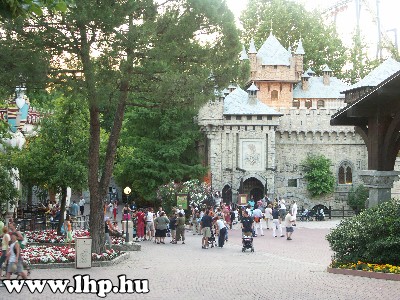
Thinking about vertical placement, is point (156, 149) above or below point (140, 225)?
above

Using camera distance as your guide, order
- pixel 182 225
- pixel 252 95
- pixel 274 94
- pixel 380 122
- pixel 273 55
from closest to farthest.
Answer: pixel 380 122 < pixel 182 225 < pixel 252 95 < pixel 274 94 < pixel 273 55

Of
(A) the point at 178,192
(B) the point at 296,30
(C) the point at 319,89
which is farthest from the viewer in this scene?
(B) the point at 296,30

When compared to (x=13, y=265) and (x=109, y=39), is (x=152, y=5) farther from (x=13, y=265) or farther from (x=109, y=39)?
(x=13, y=265)

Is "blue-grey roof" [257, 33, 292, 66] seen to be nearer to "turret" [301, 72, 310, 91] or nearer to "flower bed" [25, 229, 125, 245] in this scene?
"turret" [301, 72, 310, 91]

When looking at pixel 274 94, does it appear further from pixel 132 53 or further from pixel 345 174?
pixel 132 53

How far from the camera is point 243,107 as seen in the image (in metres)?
55.6

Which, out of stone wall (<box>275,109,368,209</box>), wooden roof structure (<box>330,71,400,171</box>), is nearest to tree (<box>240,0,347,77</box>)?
stone wall (<box>275,109,368,209</box>)

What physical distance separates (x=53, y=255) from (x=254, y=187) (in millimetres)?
36106

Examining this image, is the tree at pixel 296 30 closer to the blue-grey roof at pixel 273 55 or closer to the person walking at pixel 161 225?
the blue-grey roof at pixel 273 55

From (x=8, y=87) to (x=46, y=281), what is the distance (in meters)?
6.60

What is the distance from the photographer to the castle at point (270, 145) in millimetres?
54750

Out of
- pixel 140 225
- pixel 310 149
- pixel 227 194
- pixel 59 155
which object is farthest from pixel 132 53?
pixel 310 149

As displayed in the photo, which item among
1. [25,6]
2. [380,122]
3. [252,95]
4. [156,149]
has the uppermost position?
[252,95]

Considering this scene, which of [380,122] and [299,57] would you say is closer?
[380,122]
